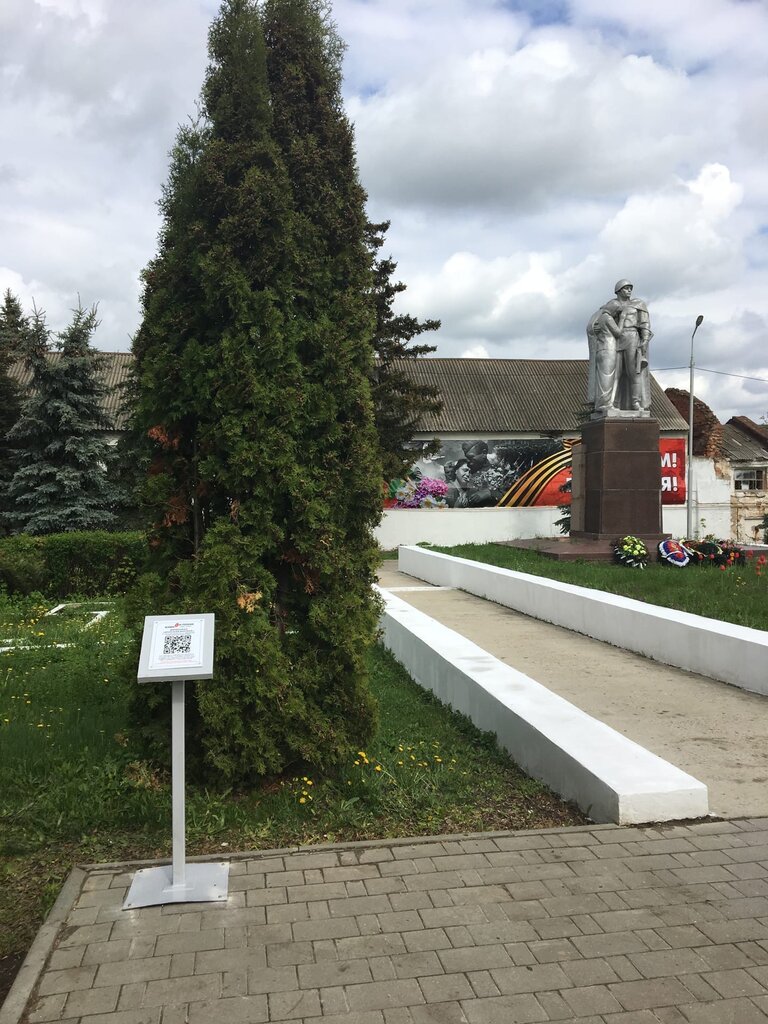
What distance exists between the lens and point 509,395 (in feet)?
130

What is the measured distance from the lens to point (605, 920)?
2.98 meters

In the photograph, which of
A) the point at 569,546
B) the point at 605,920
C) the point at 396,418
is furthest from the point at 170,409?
the point at 396,418

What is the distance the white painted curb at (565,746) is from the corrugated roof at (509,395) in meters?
30.0

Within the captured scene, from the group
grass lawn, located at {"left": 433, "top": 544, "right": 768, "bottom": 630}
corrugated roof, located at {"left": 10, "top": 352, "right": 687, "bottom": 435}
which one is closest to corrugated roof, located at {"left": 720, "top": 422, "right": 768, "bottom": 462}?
corrugated roof, located at {"left": 10, "top": 352, "right": 687, "bottom": 435}

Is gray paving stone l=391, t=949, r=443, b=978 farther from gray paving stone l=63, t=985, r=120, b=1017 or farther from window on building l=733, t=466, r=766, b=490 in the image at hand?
window on building l=733, t=466, r=766, b=490

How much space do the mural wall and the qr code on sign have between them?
2753 cm

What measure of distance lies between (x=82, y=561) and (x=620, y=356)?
10183mm

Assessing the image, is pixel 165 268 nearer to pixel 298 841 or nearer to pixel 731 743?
pixel 298 841

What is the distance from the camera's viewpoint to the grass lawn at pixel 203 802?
3.67m

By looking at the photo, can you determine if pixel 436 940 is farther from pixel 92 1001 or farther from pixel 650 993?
pixel 92 1001

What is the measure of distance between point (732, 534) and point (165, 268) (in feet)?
108

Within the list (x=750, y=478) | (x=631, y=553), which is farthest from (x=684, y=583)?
(x=750, y=478)

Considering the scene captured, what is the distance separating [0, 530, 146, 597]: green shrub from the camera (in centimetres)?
1327

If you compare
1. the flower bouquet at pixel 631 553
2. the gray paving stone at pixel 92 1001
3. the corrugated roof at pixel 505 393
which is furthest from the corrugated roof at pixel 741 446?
the gray paving stone at pixel 92 1001
